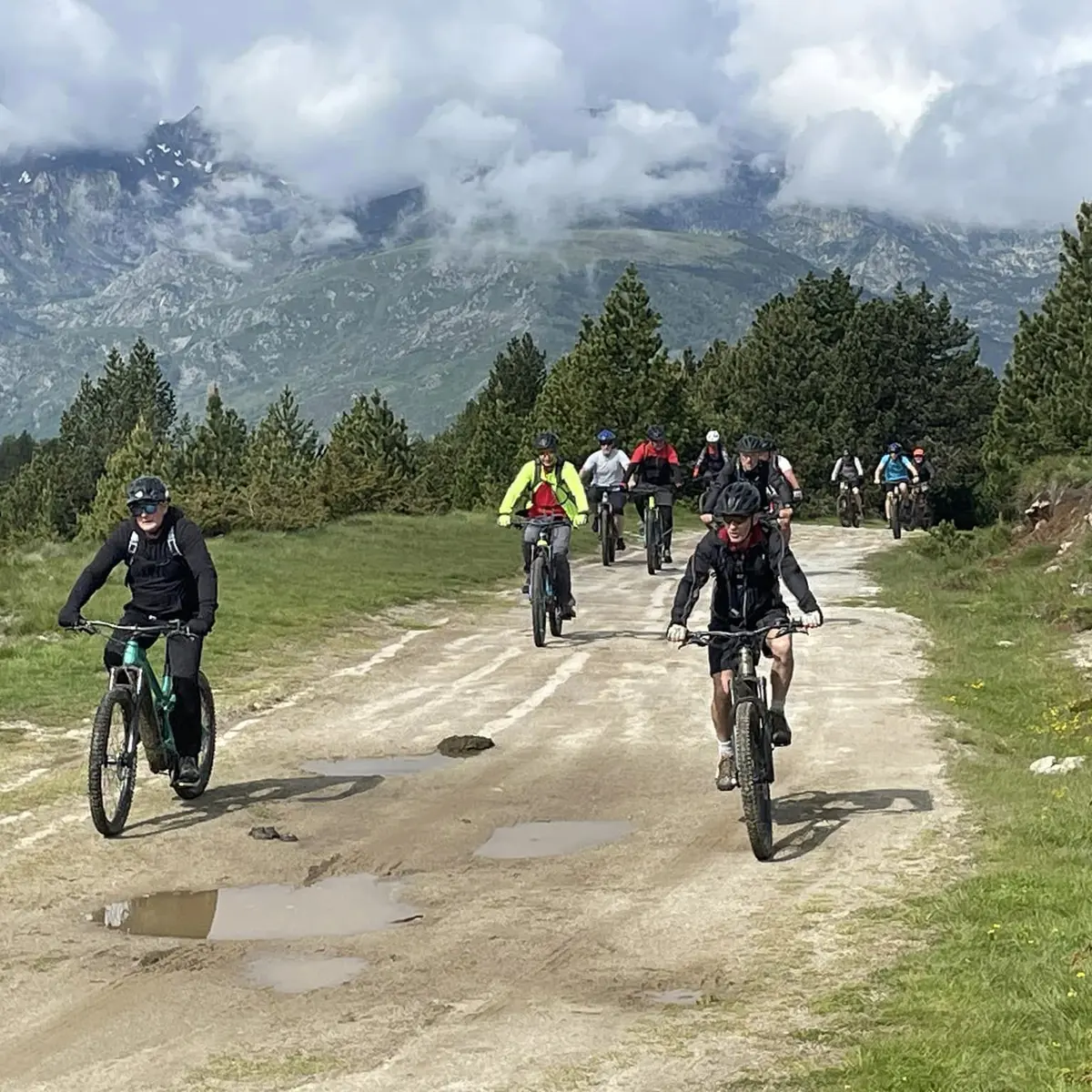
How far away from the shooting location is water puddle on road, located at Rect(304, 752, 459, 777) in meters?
11.4

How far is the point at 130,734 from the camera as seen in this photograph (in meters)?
9.68

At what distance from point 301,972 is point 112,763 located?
10.2 feet

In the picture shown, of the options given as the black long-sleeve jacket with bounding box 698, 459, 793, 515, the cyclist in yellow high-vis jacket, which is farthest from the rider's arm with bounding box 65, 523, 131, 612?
the cyclist in yellow high-vis jacket

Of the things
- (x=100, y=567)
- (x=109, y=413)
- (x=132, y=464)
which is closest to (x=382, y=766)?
(x=100, y=567)

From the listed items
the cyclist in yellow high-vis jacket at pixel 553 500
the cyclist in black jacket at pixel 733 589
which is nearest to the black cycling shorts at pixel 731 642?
the cyclist in black jacket at pixel 733 589

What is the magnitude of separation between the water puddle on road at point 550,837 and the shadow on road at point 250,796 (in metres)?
1.51

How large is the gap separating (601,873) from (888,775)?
3.23m

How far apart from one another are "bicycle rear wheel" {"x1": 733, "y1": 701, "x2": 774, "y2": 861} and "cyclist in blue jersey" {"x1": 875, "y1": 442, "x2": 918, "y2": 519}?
28674 millimetres

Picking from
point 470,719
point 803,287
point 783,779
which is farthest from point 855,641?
point 803,287

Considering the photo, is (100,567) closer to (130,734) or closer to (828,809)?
(130,734)

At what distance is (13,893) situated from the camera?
7980 millimetres

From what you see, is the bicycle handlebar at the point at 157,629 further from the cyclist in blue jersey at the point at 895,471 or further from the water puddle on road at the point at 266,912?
the cyclist in blue jersey at the point at 895,471

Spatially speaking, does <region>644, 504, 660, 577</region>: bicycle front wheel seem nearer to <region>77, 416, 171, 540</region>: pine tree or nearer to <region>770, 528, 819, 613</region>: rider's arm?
<region>770, 528, 819, 613</region>: rider's arm

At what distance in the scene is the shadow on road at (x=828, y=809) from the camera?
29.9 ft
